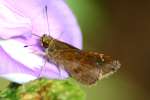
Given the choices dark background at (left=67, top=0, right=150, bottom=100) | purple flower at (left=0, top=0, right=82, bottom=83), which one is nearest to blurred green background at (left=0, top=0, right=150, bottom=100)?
dark background at (left=67, top=0, right=150, bottom=100)

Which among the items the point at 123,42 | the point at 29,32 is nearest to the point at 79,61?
the point at 29,32

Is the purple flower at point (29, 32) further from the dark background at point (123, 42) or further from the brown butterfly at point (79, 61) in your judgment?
the dark background at point (123, 42)

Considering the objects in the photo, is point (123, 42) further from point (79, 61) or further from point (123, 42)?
point (79, 61)

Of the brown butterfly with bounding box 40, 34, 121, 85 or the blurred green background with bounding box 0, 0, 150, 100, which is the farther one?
the blurred green background with bounding box 0, 0, 150, 100

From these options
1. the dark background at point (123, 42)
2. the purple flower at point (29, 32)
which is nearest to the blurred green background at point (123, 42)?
the dark background at point (123, 42)

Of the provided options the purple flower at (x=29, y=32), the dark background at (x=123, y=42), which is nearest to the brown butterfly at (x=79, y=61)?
the purple flower at (x=29, y=32)

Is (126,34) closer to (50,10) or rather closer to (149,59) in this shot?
(149,59)

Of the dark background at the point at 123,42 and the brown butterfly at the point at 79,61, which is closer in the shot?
the brown butterfly at the point at 79,61

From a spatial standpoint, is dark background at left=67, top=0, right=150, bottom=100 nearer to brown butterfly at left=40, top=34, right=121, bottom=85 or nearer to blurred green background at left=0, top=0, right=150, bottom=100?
blurred green background at left=0, top=0, right=150, bottom=100
